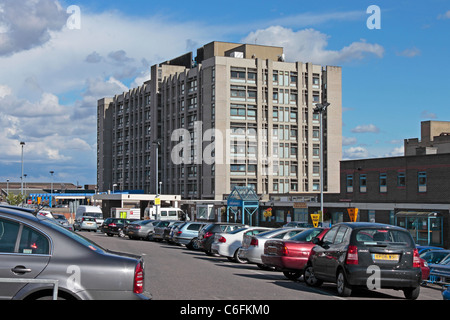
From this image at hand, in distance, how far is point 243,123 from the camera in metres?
88.4

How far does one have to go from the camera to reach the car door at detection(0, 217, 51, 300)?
276 inches

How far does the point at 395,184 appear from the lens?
4734 centimetres

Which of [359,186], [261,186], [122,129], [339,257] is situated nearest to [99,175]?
[122,129]

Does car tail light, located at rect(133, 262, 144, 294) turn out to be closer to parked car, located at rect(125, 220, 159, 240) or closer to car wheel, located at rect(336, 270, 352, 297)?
car wheel, located at rect(336, 270, 352, 297)

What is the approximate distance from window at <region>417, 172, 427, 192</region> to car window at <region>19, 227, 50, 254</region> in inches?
1606

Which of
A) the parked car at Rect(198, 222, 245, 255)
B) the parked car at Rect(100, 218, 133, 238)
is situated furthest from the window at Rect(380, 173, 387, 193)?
the parked car at Rect(198, 222, 245, 255)

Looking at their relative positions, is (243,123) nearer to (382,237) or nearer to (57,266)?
(382,237)

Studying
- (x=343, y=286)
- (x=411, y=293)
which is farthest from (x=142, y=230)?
(x=411, y=293)

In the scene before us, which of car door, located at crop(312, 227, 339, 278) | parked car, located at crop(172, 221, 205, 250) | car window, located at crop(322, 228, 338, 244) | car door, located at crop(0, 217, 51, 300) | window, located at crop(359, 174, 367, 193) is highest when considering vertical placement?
window, located at crop(359, 174, 367, 193)

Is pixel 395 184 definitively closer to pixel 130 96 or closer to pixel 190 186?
pixel 190 186

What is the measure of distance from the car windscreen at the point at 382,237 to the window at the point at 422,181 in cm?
3265

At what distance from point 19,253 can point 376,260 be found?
831 cm

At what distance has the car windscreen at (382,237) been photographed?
1335cm
